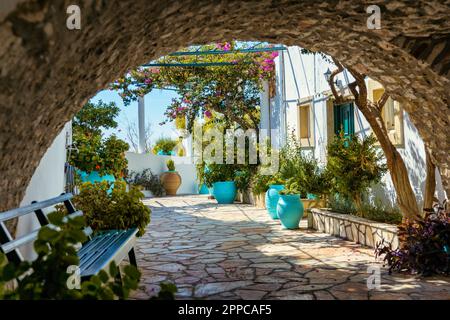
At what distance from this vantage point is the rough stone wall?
5.69 feet

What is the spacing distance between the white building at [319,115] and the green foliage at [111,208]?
3.74m

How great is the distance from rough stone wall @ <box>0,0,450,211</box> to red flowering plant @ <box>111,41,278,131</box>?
816cm

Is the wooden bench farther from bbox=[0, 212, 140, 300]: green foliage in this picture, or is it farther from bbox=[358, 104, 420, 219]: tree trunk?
bbox=[358, 104, 420, 219]: tree trunk

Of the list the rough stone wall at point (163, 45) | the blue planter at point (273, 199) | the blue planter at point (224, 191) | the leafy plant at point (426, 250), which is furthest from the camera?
the blue planter at point (224, 191)

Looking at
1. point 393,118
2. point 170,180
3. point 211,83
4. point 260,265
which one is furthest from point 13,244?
point 170,180

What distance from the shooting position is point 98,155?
280 inches

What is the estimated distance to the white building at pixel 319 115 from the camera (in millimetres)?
6000

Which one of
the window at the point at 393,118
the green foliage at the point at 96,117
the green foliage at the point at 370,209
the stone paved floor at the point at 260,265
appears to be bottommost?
the stone paved floor at the point at 260,265

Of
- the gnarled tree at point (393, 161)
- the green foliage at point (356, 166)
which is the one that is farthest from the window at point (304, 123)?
the gnarled tree at point (393, 161)

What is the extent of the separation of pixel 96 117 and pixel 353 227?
401 inches

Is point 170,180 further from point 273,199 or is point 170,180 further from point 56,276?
point 56,276

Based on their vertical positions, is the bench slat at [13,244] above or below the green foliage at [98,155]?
below

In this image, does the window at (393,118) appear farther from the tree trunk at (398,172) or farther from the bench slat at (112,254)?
the bench slat at (112,254)
